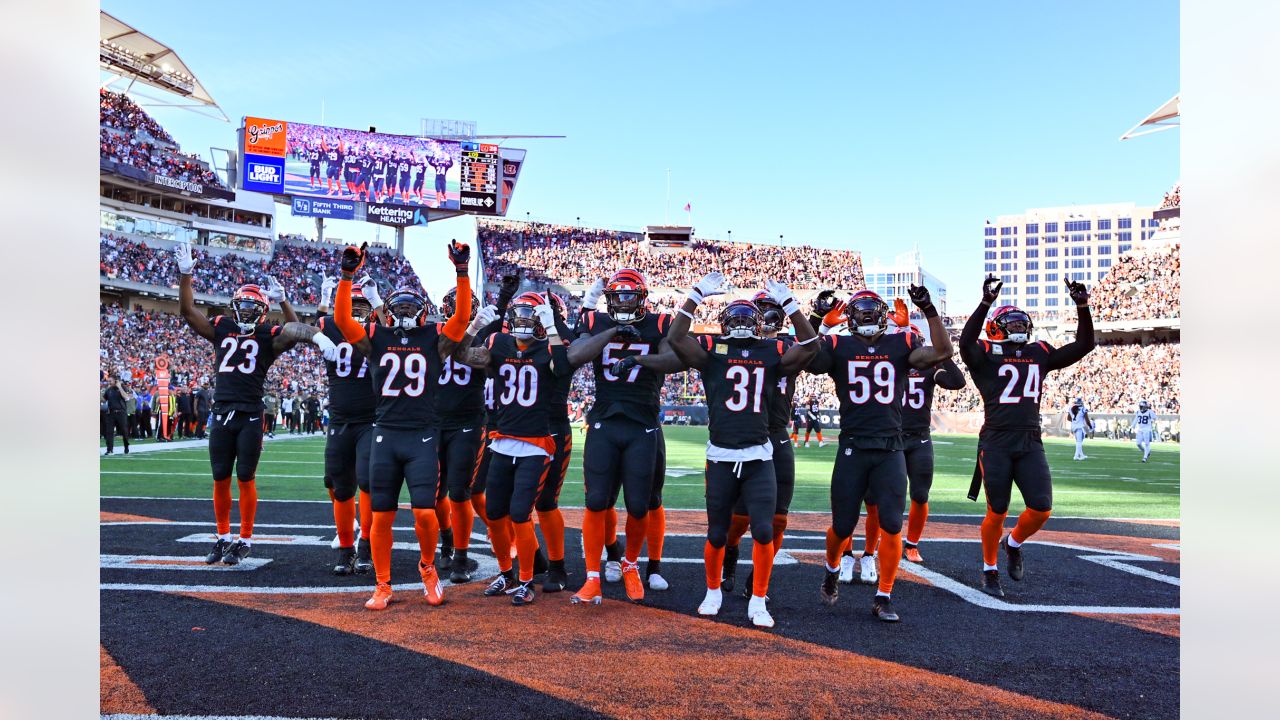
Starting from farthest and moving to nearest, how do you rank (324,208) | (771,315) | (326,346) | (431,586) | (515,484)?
(324,208) → (326,346) → (771,315) → (515,484) → (431,586)

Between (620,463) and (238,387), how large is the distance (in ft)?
12.0

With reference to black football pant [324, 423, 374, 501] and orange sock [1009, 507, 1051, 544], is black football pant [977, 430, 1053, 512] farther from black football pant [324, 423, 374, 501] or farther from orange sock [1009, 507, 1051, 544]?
black football pant [324, 423, 374, 501]

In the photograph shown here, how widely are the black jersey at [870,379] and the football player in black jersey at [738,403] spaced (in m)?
0.43

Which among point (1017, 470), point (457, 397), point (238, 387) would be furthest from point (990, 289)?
point (238, 387)

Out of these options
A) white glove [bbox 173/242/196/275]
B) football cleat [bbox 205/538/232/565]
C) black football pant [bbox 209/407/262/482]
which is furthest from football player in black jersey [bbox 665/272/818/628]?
white glove [bbox 173/242/196/275]

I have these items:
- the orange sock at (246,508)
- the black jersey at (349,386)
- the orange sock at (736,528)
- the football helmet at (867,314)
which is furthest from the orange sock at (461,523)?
the football helmet at (867,314)

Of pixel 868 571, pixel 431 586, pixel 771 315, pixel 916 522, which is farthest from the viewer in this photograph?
pixel 916 522

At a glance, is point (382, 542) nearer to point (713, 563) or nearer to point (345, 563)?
point (345, 563)

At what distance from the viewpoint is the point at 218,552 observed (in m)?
6.91

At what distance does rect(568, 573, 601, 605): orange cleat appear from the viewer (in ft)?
18.8

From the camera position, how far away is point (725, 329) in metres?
5.82
